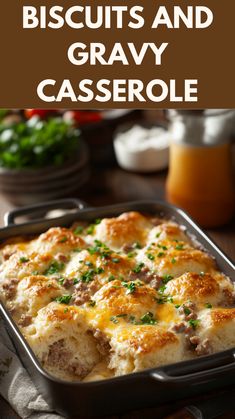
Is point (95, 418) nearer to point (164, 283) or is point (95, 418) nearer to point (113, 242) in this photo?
point (164, 283)

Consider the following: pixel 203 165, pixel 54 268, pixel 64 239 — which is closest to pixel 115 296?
pixel 54 268

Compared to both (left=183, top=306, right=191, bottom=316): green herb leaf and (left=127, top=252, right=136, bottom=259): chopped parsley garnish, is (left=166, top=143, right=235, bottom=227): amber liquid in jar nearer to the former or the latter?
(left=127, top=252, right=136, bottom=259): chopped parsley garnish

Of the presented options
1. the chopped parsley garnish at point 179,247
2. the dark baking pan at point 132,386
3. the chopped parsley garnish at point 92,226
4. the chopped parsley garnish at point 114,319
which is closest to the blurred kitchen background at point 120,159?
the chopped parsley garnish at point 92,226

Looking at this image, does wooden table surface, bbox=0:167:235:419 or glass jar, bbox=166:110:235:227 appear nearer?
glass jar, bbox=166:110:235:227

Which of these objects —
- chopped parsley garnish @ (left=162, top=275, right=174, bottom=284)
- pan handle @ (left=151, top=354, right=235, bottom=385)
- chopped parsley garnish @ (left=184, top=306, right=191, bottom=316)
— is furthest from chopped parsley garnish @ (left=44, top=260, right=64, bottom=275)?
pan handle @ (left=151, top=354, right=235, bottom=385)

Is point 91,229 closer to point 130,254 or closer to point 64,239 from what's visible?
point 64,239

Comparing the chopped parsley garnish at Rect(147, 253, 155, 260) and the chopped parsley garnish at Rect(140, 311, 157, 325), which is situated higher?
the chopped parsley garnish at Rect(147, 253, 155, 260)
